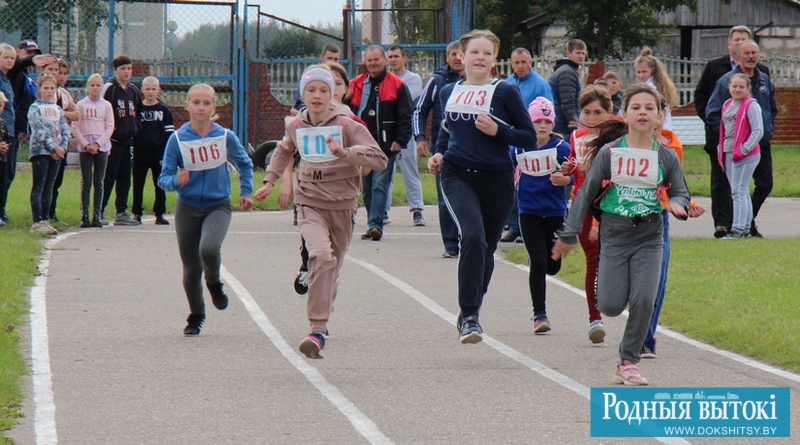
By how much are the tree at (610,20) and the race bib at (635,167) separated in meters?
32.2

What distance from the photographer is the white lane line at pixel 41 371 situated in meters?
5.80

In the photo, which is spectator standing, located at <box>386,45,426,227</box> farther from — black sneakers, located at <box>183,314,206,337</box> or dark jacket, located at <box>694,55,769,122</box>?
→ black sneakers, located at <box>183,314,206,337</box>

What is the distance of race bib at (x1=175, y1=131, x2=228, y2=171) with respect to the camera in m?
8.38

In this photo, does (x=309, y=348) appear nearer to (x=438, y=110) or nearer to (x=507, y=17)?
(x=438, y=110)

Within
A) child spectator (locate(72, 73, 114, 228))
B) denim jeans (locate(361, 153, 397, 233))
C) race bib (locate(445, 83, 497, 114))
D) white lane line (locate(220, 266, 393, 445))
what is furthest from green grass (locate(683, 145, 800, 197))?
race bib (locate(445, 83, 497, 114))

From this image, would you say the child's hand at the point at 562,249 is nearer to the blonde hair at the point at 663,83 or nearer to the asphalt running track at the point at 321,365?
the asphalt running track at the point at 321,365

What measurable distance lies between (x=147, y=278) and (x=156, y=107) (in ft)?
17.8

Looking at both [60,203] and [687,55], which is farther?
[687,55]

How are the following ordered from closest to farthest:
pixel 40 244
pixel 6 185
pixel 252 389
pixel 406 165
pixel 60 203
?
pixel 252 389 → pixel 40 244 → pixel 6 185 → pixel 406 165 → pixel 60 203

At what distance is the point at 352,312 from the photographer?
938 centimetres

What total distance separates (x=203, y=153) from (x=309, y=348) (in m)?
2.00

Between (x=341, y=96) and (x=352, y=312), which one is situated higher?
(x=341, y=96)

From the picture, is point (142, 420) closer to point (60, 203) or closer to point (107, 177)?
point (107, 177)

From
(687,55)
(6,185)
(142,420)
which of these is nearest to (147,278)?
(6,185)
